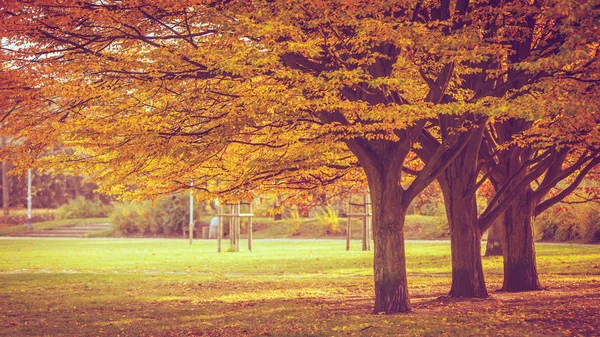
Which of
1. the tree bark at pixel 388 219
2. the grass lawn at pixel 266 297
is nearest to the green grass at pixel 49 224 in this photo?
the grass lawn at pixel 266 297

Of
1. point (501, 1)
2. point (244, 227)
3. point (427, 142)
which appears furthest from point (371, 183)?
point (244, 227)

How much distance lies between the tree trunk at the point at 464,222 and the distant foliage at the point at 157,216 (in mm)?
28938

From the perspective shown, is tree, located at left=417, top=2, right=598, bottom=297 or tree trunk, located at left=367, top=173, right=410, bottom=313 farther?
tree trunk, located at left=367, top=173, right=410, bottom=313

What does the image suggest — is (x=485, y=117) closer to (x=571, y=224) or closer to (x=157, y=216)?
(x=571, y=224)

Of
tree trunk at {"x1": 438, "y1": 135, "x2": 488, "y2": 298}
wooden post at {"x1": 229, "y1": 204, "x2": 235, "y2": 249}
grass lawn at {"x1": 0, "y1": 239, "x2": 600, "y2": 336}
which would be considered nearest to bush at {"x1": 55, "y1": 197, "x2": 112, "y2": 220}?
wooden post at {"x1": 229, "y1": 204, "x2": 235, "y2": 249}

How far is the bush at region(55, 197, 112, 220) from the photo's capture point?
51969 millimetres

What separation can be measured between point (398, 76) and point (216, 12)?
2.72m

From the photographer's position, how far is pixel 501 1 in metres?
11.4

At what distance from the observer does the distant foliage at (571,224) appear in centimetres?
2658

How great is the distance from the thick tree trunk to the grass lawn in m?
0.59

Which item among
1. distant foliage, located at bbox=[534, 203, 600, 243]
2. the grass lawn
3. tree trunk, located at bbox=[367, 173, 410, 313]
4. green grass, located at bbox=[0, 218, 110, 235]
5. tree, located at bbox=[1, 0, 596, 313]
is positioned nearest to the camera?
tree, located at bbox=[1, 0, 596, 313]

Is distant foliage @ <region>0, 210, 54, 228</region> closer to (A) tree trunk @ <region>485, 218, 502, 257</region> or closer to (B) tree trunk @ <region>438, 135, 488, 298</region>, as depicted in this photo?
(A) tree trunk @ <region>485, 218, 502, 257</region>

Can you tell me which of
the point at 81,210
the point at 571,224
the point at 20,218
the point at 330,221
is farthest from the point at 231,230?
the point at 20,218

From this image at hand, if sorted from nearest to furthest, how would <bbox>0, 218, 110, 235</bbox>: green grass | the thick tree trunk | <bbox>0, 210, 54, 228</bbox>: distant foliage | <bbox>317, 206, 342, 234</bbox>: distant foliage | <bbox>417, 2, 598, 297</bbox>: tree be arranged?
1. <bbox>417, 2, 598, 297</bbox>: tree
2. the thick tree trunk
3. <bbox>317, 206, 342, 234</bbox>: distant foliage
4. <bbox>0, 218, 110, 235</bbox>: green grass
5. <bbox>0, 210, 54, 228</bbox>: distant foliage
